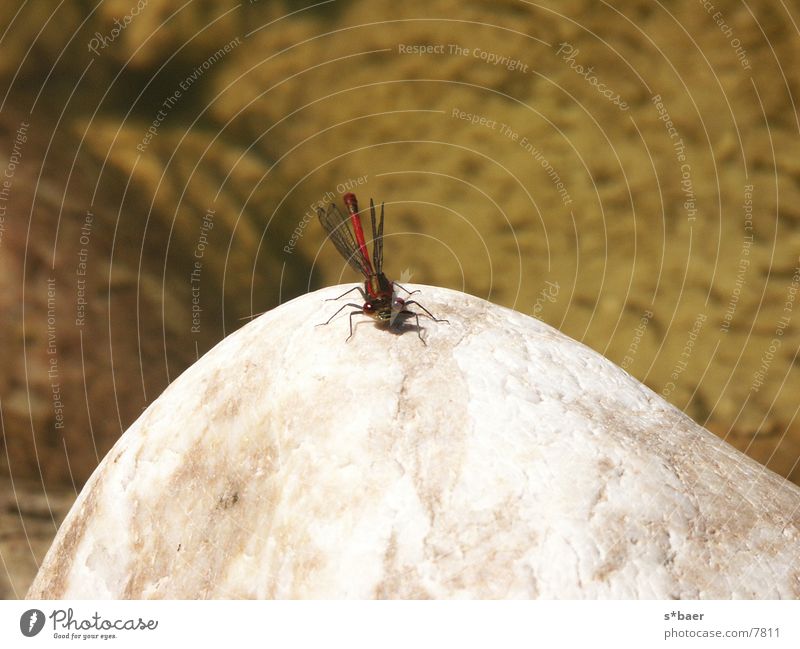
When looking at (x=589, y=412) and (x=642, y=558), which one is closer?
(x=642, y=558)

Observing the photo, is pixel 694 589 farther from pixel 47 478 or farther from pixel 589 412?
pixel 47 478

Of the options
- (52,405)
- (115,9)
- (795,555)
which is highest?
(115,9)

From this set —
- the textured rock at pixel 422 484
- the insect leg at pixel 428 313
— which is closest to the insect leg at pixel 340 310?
the textured rock at pixel 422 484

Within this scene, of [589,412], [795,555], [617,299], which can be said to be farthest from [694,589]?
[617,299]

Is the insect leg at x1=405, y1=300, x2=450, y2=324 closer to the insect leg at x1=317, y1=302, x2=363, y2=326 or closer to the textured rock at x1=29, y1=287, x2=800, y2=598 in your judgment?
the textured rock at x1=29, y1=287, x2=800, y2=598

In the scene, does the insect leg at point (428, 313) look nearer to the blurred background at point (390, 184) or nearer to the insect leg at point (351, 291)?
the insect leg at point (351, 291)

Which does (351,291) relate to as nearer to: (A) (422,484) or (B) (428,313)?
(B) (428,313)
